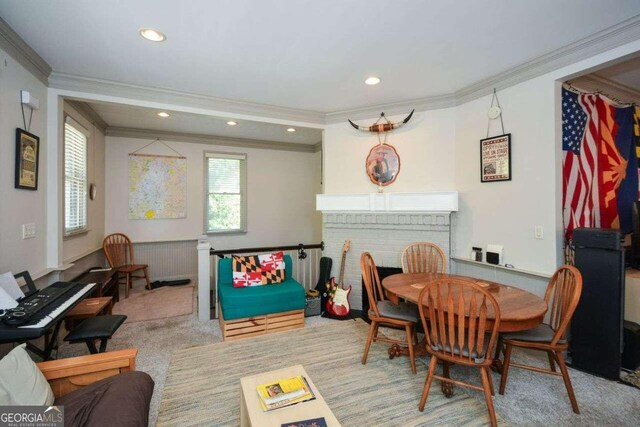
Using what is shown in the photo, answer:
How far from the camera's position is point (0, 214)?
218 centimetres

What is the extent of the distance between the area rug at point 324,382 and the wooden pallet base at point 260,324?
0.11 meters

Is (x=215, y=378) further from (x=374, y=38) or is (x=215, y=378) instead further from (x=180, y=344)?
(x=374, y=38)

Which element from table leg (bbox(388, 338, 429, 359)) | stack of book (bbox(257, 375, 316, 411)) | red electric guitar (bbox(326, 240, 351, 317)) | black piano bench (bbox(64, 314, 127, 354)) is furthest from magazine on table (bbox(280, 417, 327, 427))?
red electric guitar (bbox(326, 240, 351, 317))

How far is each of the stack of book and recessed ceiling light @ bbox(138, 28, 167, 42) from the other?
2.54 metres

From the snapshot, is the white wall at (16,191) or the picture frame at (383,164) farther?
the picture frame at (383,164)

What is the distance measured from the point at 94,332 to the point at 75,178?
2.49m

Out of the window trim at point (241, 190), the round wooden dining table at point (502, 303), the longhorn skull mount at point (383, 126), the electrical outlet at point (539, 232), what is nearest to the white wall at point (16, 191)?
the window trim at point (241, 190)

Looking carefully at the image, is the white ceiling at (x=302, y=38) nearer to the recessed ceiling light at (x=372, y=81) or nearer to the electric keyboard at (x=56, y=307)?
the recessed ceiling light at (x=372, y=81)

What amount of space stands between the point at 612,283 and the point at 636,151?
1896 mm

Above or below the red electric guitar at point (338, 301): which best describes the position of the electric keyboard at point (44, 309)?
above

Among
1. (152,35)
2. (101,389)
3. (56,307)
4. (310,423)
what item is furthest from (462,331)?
(152,35)

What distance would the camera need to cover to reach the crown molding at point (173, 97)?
9.73 ft

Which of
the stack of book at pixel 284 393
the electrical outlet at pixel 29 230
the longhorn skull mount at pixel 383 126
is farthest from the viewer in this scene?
the longhorn skull mount at pixel 383 126

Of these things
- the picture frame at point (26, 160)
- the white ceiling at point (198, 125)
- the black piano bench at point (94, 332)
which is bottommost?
the black piano bench at point (94, 332)
